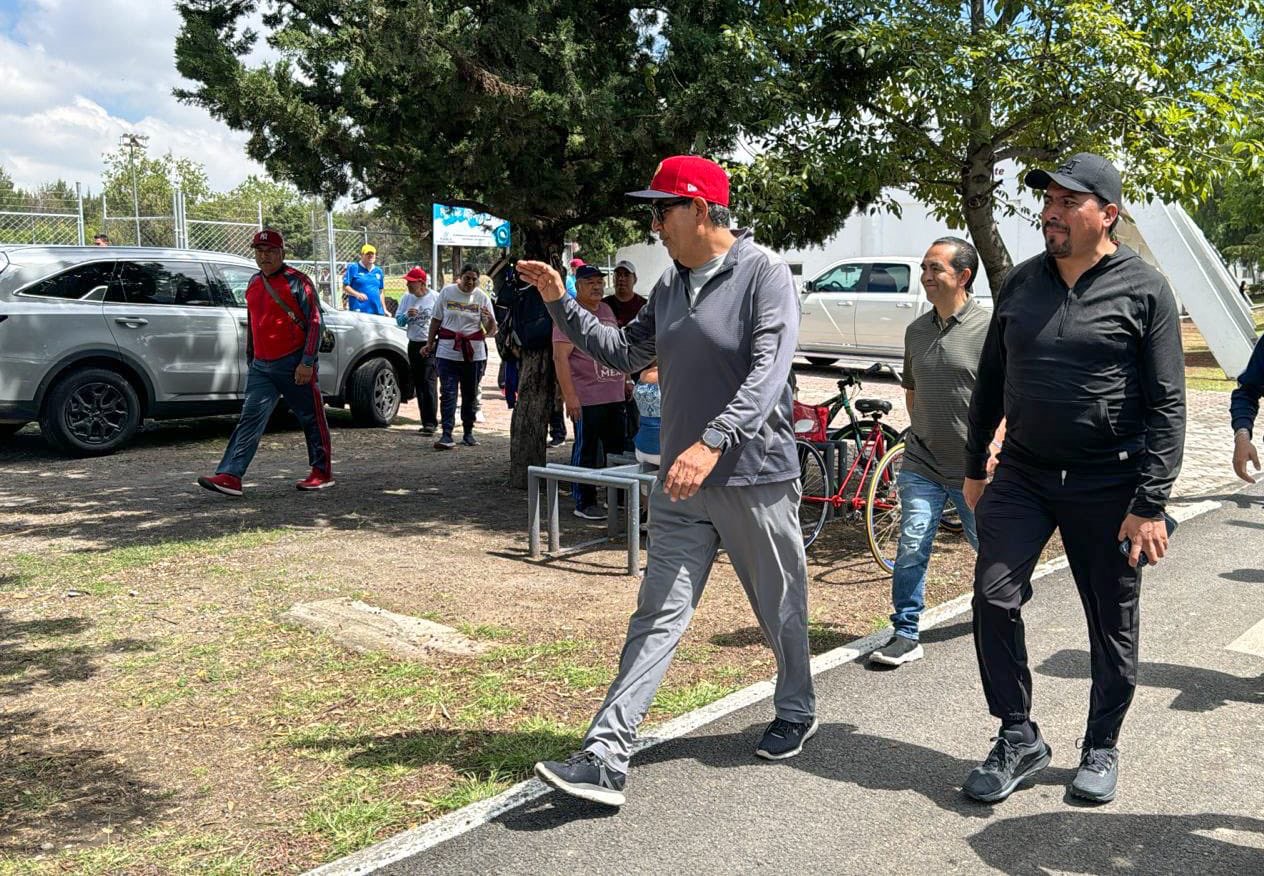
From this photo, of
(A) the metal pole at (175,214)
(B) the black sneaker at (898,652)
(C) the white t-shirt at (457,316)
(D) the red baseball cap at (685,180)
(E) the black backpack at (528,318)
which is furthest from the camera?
(A) the metal pole at (175,214)

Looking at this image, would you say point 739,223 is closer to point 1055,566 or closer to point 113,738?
point 1055,566

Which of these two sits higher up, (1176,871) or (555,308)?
(555,308)

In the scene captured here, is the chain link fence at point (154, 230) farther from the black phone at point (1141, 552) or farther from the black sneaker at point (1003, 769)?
the black phone at point (1141, 552)

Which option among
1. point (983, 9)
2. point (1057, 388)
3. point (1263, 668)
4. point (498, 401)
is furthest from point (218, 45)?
point (498, 401)

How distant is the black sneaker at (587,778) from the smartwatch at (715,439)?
1.04 meters

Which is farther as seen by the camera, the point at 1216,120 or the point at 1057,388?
the point at 1216,120

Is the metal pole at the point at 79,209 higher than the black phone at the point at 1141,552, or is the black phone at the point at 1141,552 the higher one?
the metal pole at the point at 79,209

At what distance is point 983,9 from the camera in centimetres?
838

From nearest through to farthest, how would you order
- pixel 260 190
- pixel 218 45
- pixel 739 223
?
pixel 218 45
pixel 739 223
pixel 260 190

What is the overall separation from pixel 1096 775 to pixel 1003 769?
293 millimetres

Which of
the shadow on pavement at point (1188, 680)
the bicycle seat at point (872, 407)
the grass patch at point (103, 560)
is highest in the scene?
the bicycle seat at point (872, 407)

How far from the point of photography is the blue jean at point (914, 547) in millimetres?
5469

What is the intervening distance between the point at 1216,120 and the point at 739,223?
2881mm

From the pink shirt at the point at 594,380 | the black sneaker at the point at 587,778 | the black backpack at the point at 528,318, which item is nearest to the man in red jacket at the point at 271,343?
the black backpack at the point at 528,318
